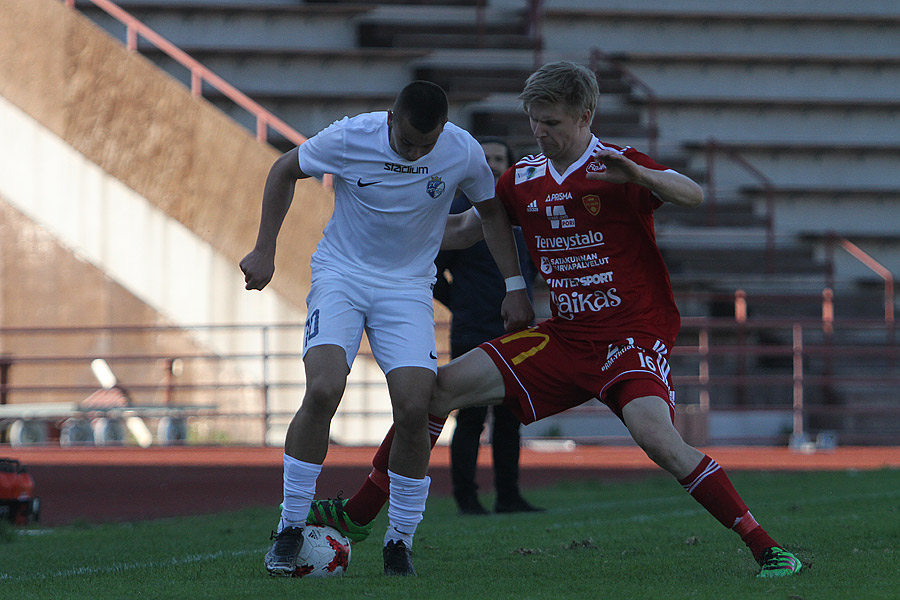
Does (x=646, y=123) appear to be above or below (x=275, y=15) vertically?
below

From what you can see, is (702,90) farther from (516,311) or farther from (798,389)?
(516,311)

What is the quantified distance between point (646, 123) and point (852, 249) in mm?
3131

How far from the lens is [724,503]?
390 centimetres

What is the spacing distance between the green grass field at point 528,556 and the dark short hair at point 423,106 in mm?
1473

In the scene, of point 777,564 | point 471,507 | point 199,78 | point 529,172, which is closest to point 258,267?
point 529,172

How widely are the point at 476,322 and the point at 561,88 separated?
2736 mm

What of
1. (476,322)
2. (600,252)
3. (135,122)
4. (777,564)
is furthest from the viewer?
(135,122)

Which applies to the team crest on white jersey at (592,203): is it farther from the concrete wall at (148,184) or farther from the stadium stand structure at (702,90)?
the stadium stand structure at (702,90)

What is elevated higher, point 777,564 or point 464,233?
point 464,233

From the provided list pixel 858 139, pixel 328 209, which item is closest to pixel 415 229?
pixel 328 209

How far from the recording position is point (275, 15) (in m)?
16.0

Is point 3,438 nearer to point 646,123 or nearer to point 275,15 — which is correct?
point 275,15

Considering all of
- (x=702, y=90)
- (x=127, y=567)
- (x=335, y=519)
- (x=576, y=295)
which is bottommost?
(x=127, y=567)

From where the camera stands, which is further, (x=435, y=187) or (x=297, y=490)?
(x=435, y=187)
